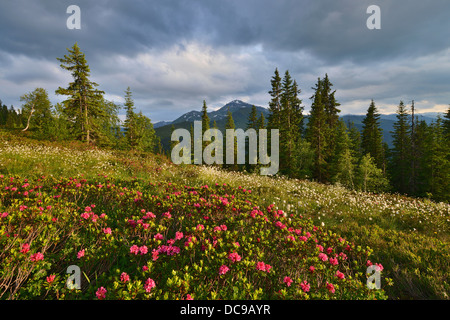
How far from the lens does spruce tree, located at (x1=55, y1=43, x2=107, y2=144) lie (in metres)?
19.5

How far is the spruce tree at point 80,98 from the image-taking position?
1950 cm

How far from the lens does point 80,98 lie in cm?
2006

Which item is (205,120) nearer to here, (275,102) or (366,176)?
(275,102)

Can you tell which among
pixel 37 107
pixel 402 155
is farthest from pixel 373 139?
pixel 37 107

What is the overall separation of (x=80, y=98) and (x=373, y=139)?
43770mm

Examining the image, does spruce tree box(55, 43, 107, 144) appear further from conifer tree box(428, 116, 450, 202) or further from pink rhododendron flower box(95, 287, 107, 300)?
conifer tree box(428, 116, 450, 202)

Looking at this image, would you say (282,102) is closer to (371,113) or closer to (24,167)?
(371,113)

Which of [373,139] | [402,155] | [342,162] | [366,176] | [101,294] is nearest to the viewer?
[101,294]

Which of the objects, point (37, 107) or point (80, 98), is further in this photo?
point (37, 107)

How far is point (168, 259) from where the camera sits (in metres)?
2.74

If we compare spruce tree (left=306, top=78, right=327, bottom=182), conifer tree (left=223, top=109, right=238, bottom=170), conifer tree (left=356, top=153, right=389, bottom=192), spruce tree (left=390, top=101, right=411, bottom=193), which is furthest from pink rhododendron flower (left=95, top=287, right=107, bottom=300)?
spruce tree (left=390, top=101, right=411, bottom=193)

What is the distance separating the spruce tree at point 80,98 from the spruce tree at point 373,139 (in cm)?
4143

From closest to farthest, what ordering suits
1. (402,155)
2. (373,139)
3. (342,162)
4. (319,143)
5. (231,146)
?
(342,162)
(319,143)
(373,139)
(402,155)
(231,146)

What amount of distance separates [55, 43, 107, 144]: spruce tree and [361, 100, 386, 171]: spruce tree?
41432 mm
